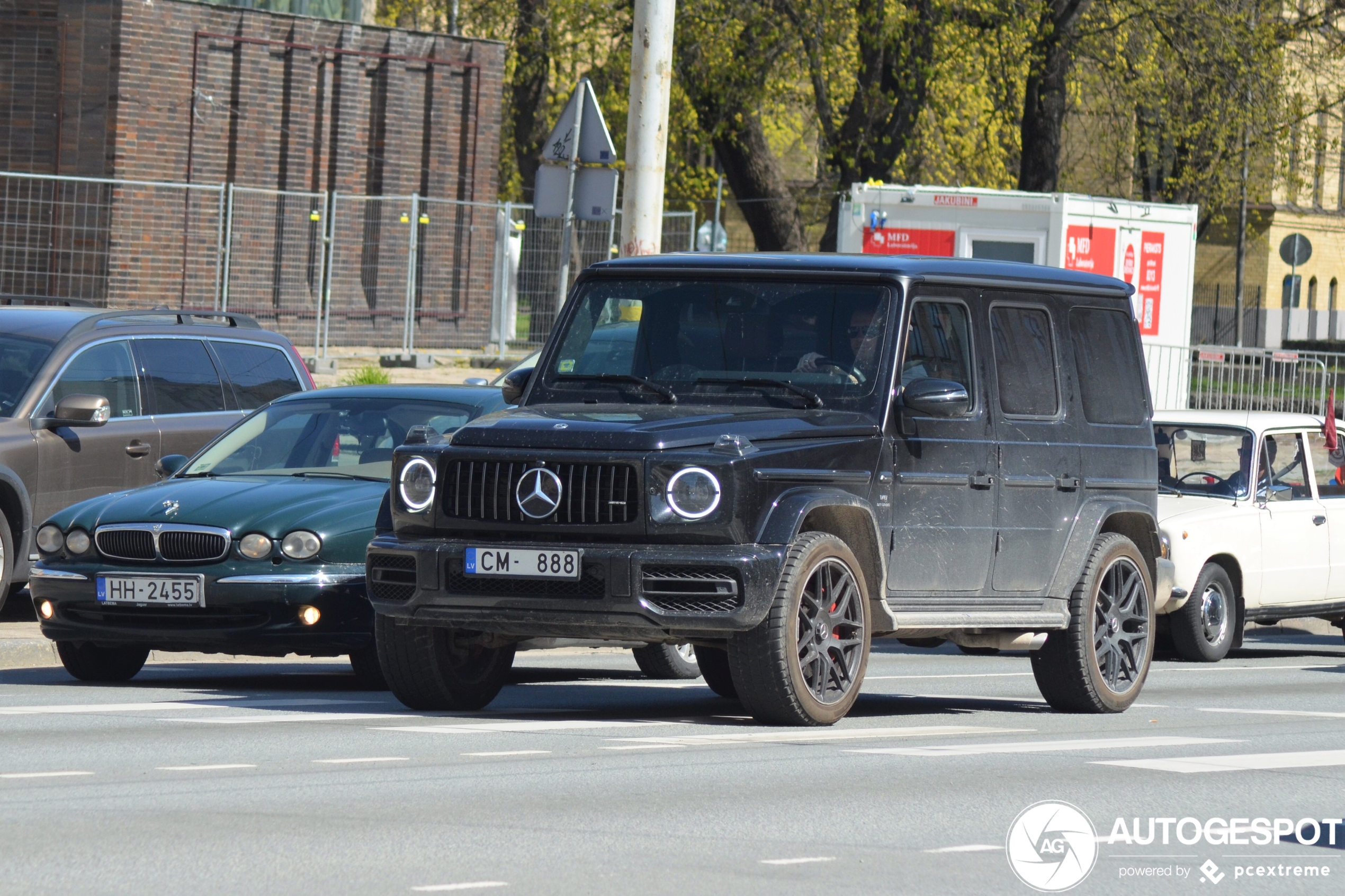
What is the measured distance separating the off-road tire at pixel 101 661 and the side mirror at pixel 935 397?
158 inches

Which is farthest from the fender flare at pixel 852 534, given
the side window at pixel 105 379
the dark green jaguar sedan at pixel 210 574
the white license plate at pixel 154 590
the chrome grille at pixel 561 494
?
the side window at pixel 105 379

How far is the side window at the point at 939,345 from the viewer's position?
959cm

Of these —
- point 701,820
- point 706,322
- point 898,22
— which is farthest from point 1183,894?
point 898,22

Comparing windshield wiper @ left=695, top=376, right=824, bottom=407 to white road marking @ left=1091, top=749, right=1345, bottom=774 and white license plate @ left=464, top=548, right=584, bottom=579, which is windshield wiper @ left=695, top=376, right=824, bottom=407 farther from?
white road marking @ left=1091, top=749, right=1345, bottom=774

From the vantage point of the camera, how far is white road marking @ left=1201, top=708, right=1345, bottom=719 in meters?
11.1

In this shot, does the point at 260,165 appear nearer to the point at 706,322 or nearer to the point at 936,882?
the point at 706,322

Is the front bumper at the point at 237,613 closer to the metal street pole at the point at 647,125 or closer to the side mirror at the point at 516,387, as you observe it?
the side mirror at the point at 516,387

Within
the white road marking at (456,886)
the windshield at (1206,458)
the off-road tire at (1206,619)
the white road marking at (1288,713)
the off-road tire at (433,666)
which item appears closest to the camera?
the white road marking at (456,886)

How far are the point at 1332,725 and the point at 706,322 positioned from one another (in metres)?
3.72

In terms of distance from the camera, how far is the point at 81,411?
508 inches

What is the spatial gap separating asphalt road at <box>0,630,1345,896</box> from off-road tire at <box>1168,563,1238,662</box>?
3691mm

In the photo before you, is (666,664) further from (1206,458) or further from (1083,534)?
(1206,458)

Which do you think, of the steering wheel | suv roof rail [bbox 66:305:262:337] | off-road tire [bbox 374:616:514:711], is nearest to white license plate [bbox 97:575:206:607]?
off-road tire [bbox 374:616:514:711]

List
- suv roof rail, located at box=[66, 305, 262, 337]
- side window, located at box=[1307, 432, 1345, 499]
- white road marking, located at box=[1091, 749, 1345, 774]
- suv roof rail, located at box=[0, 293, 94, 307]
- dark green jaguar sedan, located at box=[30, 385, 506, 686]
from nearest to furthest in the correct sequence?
white road marking, located at box=[1091, 749, 1345, 774]
dark green jaguar sedan, located at box=[30, 385, 506, 686]
suv roof rail, located at box=[66, 305, 262, 337]
suv roof rail, located at box=[0, 293, 94, 307]
side window, located at box=[1307, 432, 1345, 499]
